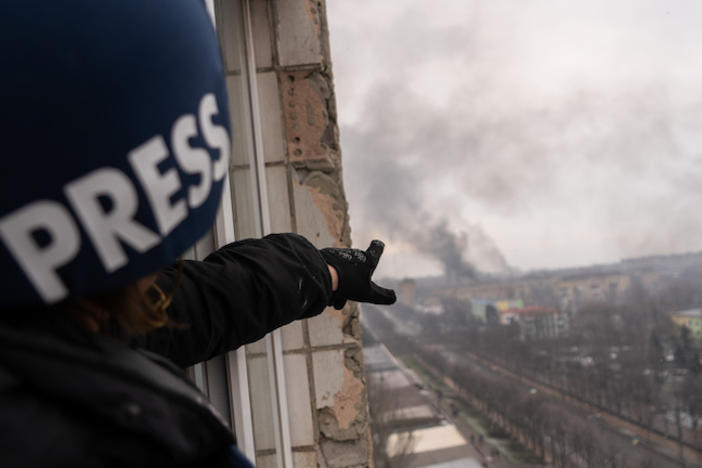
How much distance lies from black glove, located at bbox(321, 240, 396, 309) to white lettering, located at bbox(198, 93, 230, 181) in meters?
0.44

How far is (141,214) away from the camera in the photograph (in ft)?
1.41

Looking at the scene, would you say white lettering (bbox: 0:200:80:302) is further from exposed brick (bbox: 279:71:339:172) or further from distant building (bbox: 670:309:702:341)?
distant building (bbox: 670:309:702:341)

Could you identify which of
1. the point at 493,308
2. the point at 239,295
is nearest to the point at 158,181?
the point at 239,295

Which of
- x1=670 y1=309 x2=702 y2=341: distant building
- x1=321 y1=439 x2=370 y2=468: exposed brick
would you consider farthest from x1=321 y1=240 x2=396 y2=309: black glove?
x1=670 y1=309 x2=702 y2=341: distant building

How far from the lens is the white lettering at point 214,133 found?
1.57ft

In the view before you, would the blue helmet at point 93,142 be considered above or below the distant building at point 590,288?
above

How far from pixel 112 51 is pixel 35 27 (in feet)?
0.18

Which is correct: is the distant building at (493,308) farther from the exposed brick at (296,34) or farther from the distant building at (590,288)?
the exposed brick at (296,34)

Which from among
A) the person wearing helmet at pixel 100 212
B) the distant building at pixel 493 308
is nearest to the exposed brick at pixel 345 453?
the person wearing helmet at pixel 100 212

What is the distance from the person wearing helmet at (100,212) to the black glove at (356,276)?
1.44 ft

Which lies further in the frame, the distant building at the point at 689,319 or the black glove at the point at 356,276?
the distant building at the point at 689,319

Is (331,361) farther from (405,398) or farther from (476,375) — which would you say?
(476,375)

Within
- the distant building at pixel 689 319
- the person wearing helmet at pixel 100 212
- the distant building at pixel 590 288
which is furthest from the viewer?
the distant building at pixel 590 288

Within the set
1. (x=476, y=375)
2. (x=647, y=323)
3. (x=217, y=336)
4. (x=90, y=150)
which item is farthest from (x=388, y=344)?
(x=90, y=150)
